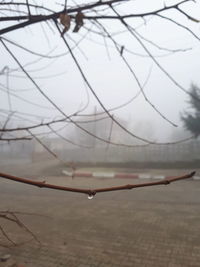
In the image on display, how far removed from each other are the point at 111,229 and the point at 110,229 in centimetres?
3

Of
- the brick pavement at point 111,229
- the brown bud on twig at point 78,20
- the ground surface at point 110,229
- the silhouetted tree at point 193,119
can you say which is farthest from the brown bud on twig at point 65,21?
the silhouetted tree at point 193,119

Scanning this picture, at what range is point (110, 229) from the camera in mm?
7488

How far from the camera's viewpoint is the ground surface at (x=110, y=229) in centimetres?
574

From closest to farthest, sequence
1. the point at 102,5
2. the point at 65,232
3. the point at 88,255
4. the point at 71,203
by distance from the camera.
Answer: the point at 102,5, the point at 88,255, the point at 65,232, the point at 71,203

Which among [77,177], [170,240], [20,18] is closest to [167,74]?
[20,18]

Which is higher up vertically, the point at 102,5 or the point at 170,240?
the point at 102,5

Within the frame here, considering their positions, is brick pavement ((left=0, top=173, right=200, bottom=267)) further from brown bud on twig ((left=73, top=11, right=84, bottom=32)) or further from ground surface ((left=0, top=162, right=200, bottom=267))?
brown bud on twig ((left=73, top=11, right=84, bottom=32))

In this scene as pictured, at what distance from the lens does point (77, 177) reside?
17.0 metres

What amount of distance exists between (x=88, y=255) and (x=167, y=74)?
535cm

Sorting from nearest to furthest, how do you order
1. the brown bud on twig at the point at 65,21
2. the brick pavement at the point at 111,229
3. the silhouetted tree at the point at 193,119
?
the brown bud on twig at the point at 65,21 → the brick pavement at the point at 111,229 → the silhouetted tree at the point at 193,119

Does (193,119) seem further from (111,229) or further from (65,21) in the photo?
(65,21)

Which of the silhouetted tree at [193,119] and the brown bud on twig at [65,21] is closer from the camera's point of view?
the brown bud on twig at [65,21]

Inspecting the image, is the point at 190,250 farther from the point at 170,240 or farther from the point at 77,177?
the point at 77,177

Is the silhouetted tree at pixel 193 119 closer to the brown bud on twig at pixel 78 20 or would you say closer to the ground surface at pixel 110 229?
A: the ground surface at pixel 110 229
